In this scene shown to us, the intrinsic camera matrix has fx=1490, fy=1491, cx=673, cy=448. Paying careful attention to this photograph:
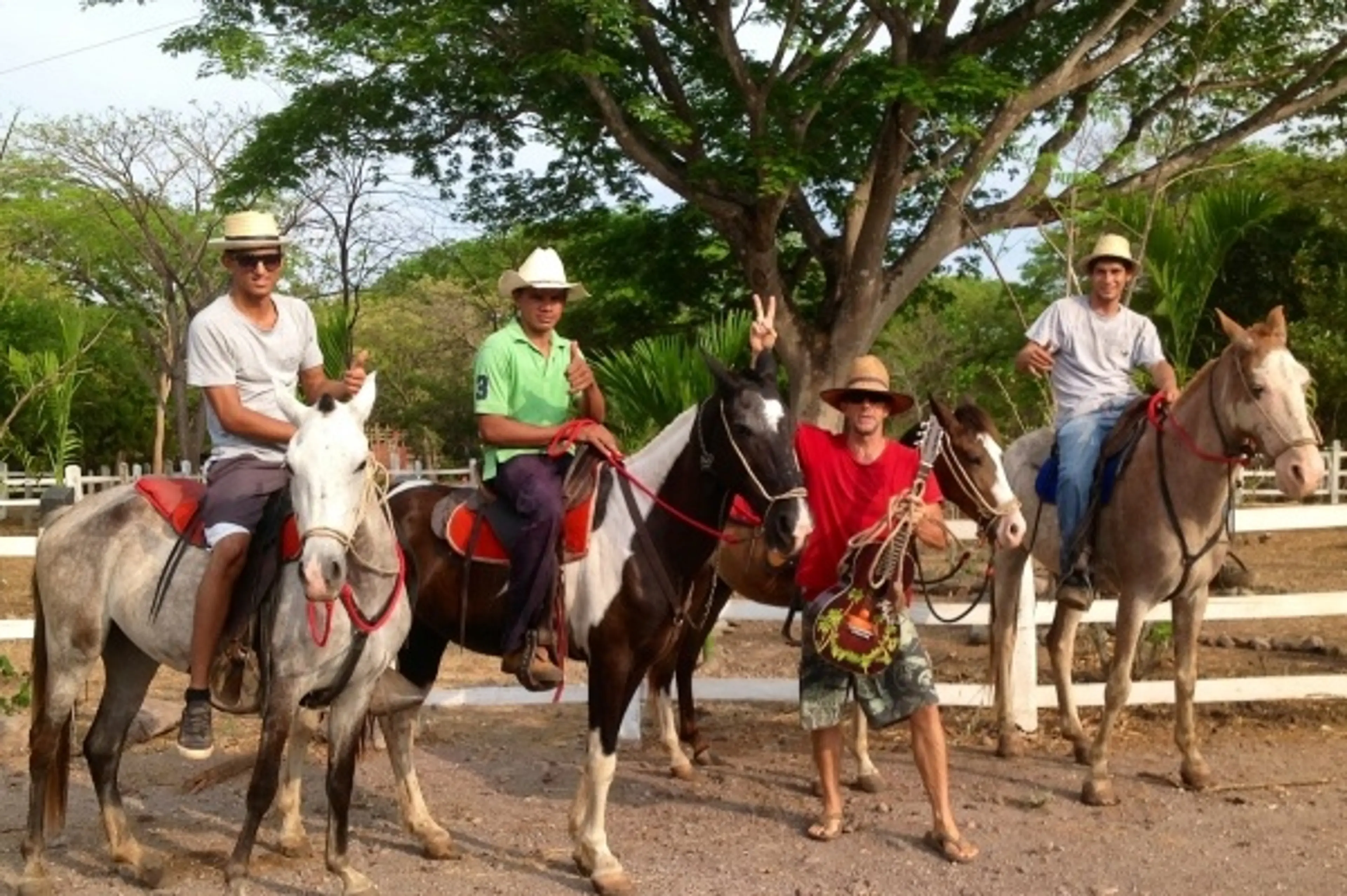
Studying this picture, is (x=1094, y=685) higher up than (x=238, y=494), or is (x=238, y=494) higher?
(x=238, y=494)

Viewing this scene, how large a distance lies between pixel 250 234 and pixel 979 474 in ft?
11.5

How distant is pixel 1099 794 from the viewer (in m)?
7.37

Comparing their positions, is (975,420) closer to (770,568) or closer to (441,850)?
(770,568)

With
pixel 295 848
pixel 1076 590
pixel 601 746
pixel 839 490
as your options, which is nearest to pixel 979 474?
pixel 839 490

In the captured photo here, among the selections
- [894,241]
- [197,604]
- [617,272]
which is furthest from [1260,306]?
[197,604]

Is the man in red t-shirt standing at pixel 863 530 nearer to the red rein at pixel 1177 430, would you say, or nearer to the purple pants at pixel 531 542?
the purple pants at pixel 531 542

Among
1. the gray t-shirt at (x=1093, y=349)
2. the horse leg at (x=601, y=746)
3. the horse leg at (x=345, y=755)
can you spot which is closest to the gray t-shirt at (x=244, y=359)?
the horse leg at (x=345, y=755)

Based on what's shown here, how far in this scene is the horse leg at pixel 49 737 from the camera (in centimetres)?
615

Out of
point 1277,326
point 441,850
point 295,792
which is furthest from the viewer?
point 1277,326

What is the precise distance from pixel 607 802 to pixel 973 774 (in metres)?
2.02

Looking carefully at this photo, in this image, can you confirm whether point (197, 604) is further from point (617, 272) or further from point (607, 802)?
point (617, 272)

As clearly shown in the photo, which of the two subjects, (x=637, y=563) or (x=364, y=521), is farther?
(x=637, y=563)

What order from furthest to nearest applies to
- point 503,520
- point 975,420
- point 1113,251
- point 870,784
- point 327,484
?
1. point 1113,251
2. point 870,784
3. point 975,420
4. point 503,520
5. point 327,484

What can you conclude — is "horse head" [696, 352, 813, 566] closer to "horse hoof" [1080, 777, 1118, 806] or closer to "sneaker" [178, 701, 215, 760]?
"sneaker" [178, 701, 215, 760]
